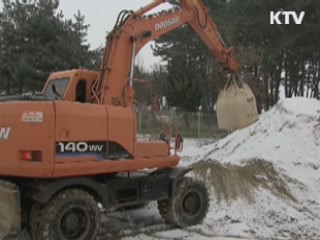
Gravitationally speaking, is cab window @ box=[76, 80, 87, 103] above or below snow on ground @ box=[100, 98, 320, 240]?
above

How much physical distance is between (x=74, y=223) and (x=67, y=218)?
136mm

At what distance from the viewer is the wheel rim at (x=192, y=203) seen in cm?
863

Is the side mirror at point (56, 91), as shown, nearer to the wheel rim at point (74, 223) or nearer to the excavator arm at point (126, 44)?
the excavator arm at point (126, 44)

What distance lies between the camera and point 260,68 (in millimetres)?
34625

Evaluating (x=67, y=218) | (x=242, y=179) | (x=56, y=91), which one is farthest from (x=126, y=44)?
(x=242, y=179)

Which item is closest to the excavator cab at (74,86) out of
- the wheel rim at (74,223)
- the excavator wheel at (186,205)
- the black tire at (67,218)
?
the black tire at (67,218)

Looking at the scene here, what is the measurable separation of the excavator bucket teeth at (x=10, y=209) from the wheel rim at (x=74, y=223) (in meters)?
0.59

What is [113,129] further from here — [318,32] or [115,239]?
[318,32]

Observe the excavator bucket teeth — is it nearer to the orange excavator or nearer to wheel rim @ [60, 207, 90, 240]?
the orange excavator

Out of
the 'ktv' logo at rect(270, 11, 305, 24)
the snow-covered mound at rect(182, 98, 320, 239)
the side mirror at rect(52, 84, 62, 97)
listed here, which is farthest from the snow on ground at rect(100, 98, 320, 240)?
the 'ktv' logo at rect(270, 11, 305, 24)

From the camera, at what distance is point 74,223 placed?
6961 millimetres

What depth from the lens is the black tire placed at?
6.66 m

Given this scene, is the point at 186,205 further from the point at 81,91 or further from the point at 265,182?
the point at 265,182

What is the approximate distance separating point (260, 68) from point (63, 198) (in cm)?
2932
